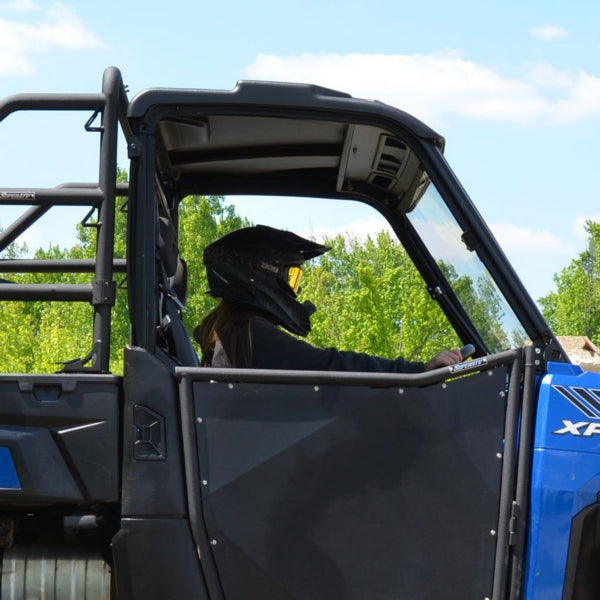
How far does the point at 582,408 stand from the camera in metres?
3.36

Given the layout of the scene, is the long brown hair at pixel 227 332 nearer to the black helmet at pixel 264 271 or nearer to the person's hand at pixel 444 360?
the black helmet at pixel 264 271

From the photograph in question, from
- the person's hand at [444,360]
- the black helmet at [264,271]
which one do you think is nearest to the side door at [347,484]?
the person's hand at [444,360]

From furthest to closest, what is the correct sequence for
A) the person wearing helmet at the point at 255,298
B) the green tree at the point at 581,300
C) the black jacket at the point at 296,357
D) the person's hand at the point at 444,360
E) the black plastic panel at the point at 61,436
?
the green tree at the point at 581,300 < the person wearing helmet at the point at 255,298 < the black jacket at the point at 296,357 < the person's hand at the point at 444,360 < the black plastic panel at the point at 61,436

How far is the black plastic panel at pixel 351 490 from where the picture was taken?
3320 mm

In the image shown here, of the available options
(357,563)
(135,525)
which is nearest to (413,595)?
(357,563)

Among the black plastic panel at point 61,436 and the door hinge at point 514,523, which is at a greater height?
the black plastic panel at point 61,436

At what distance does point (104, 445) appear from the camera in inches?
130

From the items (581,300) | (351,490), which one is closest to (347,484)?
(351,490)

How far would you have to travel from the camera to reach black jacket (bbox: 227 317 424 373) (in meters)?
3.72

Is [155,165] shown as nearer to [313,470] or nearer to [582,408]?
[313,470]

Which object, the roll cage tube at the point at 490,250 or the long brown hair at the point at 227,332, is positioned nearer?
the roll cage tube at the point at 490,250

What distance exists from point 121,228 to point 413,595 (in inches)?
86.2

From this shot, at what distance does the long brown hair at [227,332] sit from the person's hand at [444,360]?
2.23ft

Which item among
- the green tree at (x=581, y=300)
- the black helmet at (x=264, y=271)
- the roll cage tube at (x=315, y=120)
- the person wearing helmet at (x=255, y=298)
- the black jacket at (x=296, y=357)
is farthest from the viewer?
the green tree at (x=581, y=300)
